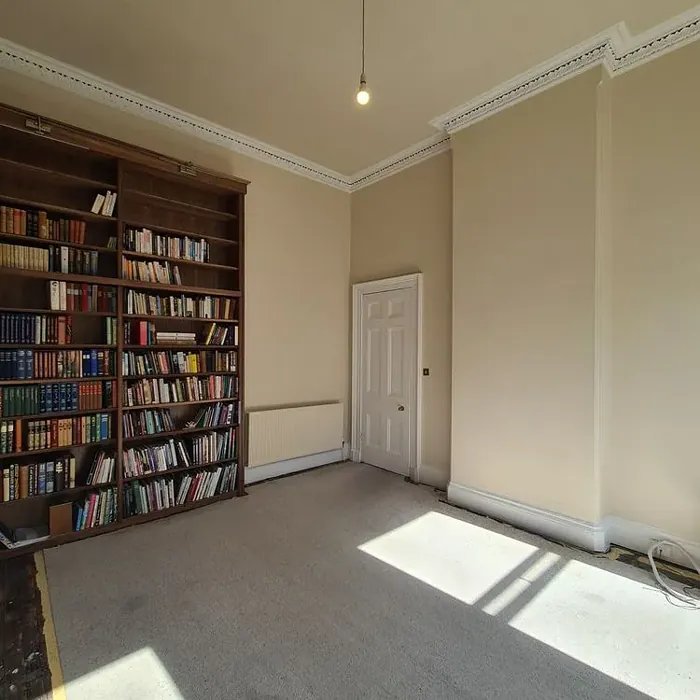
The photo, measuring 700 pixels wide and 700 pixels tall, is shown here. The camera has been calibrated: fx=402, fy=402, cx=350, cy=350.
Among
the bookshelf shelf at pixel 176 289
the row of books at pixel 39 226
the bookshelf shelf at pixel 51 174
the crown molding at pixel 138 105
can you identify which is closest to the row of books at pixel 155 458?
the bookshelf shelf at pixel 176 289

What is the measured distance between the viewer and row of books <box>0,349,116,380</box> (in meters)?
2.66

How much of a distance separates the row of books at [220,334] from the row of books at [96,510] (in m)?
1.39

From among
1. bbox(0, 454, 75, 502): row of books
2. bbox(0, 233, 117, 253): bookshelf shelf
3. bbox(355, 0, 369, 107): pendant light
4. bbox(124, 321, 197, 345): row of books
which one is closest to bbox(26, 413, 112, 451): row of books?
bbox(0, 454, 75, 502): row of books

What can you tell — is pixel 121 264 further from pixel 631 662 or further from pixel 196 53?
pixel 631 662

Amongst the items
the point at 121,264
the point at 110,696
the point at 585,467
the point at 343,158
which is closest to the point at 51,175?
the point at 121,264

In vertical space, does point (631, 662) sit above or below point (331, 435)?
below

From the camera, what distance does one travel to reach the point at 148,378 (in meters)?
3.24

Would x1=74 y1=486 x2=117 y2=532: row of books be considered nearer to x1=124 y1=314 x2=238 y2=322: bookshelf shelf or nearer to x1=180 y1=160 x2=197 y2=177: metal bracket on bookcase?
x1=124 y1=314 x2=238 y2=322: bookshelf shelf

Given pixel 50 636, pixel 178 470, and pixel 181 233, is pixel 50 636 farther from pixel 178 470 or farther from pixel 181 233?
pixel 181 233

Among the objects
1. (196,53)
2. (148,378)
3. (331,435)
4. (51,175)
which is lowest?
(331,435)

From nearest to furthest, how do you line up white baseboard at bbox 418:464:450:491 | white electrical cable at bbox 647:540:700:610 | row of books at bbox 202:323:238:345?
white electrical cable at bbox 647:540:700:610 → row of books at bbox 202:323:238:345 → white baseboard at bbox 418:464:450:491

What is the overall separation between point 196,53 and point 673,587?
15.1ft

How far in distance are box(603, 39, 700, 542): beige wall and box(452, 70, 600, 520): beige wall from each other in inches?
9.7

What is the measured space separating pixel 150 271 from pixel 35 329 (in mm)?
891
